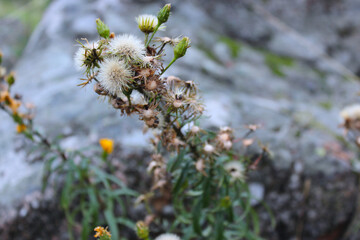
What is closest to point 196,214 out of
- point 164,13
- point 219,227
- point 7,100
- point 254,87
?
point 219,227

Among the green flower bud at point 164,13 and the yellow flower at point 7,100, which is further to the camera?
the yellow flower at point 7,100

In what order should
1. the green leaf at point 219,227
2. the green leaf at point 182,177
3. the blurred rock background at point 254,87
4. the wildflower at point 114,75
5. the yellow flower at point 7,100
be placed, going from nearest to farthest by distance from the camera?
the wildflower at point 114,75
the green leaf at point 182,177
the green leaf at point 219,227
the yellow flower at point 7,100
the blurred rock background at point 254,87

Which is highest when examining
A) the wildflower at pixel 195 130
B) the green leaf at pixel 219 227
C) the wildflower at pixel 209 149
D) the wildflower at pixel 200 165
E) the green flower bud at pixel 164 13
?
the green flower bud at pixel 164 13

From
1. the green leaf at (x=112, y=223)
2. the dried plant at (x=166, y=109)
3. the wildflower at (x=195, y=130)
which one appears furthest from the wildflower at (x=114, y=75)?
the green leaf at (x=112, y=223)

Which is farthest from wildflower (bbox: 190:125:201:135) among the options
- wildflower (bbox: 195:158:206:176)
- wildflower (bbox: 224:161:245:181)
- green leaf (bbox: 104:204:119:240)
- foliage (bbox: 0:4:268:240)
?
green leaf (bbox: 104:204:119:240)

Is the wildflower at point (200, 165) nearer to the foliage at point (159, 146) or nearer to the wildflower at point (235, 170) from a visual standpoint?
the foliage at point (159, 146)

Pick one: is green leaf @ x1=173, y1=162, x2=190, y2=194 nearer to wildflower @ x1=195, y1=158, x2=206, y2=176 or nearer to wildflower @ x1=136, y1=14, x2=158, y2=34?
wildflower @ x1=195, y1=158, x2=206, y2=176

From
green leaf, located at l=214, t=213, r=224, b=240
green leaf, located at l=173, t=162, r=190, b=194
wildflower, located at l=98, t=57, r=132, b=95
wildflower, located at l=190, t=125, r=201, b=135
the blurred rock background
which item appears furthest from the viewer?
the blurred rock background
